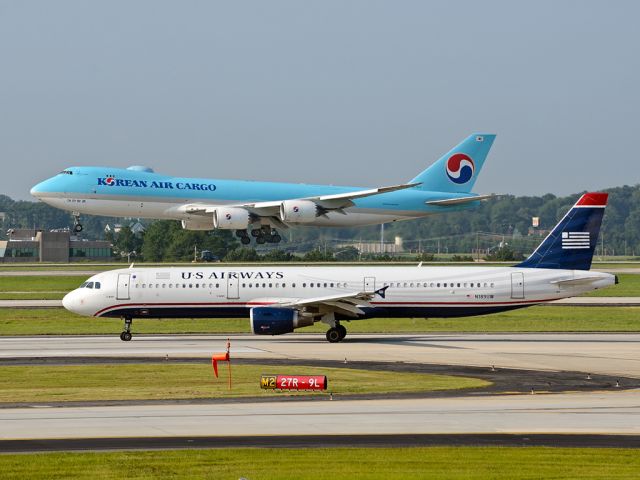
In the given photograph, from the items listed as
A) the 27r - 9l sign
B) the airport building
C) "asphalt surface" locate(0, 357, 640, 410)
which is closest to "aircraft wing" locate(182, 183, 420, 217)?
"asphalt surface" locate(0, 357, 640, 410)

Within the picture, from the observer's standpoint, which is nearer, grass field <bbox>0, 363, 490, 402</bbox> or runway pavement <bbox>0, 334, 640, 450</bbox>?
runway pavement <bbox>0, 334, 640, 450</bbox>

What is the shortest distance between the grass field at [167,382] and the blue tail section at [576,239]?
16.7m

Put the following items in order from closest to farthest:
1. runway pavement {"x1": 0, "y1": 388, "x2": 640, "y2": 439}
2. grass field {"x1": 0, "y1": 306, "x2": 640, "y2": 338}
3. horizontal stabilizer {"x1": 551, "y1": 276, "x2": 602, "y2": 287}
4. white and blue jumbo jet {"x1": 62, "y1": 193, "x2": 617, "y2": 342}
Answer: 1. runway pavement {"x1": 0, "y1": 388, "x2": 640, "y2": 439}
2. horizontal stabilizer {"x1": 551, "y1": 276, "x2": 602, "y2": 287}
3. white and blue jumbo jet {"x1": 62, "y1": 193, "x2": 617, "y2": 342}
4. grass field {"x1": 0, "y1": 306, "x2": 640, "y2": 338}

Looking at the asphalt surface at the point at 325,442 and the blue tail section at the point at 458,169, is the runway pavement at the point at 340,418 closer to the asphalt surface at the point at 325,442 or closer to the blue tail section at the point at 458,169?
the asphalt surface at the point at 325,442

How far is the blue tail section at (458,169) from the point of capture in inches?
2640

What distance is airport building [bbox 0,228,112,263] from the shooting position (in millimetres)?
136250

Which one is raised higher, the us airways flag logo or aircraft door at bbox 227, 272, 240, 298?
the us airways flag logo

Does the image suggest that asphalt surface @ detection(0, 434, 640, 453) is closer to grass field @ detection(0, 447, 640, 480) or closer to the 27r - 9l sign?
grass field @ detection(0, 447, 640, 480)

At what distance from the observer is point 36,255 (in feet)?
477

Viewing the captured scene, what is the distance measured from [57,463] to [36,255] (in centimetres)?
12870

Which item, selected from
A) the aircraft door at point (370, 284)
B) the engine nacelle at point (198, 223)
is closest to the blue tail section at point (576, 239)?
the aircraft door at point (370, 284)

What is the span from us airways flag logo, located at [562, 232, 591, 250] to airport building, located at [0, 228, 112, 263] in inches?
3239

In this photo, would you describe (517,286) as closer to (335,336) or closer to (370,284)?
(370,284)

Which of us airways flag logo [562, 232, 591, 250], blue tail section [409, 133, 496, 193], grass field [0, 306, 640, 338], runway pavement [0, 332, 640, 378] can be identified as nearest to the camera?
runway pavement [0, 332, 640, 378]
